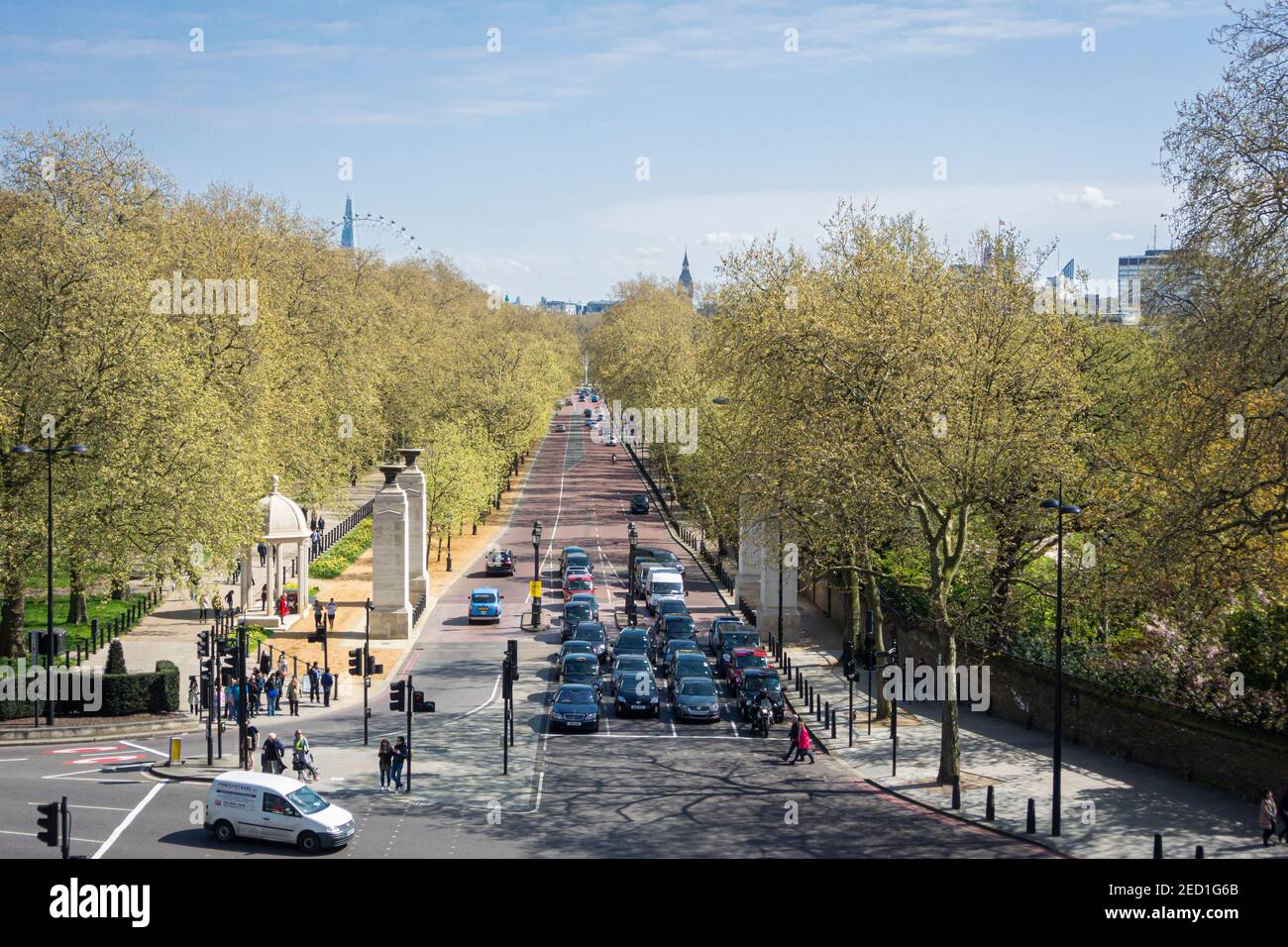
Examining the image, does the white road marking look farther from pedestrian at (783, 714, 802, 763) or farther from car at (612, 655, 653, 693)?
pedestrian at (783, 714, 802, 763)

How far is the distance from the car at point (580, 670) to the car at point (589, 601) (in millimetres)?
8432

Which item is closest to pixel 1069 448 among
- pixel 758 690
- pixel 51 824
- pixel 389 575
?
pixel 758 690

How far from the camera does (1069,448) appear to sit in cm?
3120

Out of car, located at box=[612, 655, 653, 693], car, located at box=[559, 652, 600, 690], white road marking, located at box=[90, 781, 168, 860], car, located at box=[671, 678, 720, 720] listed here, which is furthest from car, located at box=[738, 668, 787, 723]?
white road marking, located at box=[90, 781, 168, 860]

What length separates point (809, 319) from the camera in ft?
113

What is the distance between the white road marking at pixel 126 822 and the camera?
931 inches

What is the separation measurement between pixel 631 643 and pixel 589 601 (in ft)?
23.7

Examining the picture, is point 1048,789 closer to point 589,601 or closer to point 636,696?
point 636,696

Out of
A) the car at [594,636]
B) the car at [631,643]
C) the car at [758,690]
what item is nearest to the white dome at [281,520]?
the car at [594,636]

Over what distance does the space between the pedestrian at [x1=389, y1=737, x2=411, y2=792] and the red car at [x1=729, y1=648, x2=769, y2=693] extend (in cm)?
1437

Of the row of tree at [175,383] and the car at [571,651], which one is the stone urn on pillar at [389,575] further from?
the car at [571,651]

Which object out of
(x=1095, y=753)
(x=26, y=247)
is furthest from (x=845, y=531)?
(x=26, y=247)

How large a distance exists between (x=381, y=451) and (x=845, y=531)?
64.4 m

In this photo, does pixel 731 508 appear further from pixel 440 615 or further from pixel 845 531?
pixel 440 615
